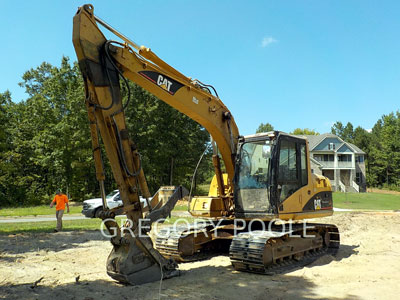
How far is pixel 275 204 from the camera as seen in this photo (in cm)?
759

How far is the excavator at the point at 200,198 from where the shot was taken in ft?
19.2

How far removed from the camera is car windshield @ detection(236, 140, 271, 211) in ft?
25.5

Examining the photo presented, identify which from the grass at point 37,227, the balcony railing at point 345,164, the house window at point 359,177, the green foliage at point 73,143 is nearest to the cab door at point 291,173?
the grass at point 37,227

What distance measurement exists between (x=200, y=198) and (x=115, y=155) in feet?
10.2

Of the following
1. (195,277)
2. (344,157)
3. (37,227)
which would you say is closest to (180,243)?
(195,277)

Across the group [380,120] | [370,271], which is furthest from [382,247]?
[380,120]

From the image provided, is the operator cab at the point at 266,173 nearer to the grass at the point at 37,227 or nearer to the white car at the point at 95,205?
the grass at the point at 37,227

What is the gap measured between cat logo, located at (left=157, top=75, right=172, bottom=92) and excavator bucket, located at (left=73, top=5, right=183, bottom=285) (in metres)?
0.89

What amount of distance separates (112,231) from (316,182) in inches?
209

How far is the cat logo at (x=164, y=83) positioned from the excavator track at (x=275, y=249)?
3453 mm

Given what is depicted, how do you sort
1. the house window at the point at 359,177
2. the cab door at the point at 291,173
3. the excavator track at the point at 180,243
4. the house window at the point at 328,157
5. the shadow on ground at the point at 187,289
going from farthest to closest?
the house window at the point at 359,177 → the house window at the point at 328,157 → the excavator track at the point at 180,243 → the cab door at the point at 291,173 → the shadow on ground at the point at 187,289

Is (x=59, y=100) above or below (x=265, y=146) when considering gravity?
above

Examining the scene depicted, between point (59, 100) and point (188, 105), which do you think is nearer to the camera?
point (188, 105)

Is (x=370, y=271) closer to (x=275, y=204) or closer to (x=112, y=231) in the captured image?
(x=275, y=204)
